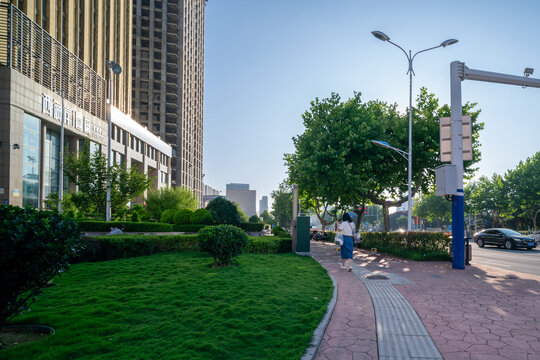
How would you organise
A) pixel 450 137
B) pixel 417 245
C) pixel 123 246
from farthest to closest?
pixel 417 245
pixel 450 137
pixel 123 246

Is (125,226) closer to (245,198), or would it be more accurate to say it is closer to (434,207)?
(434,207)

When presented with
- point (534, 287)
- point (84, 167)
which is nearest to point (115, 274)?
point (534, 287)

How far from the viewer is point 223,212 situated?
23.0 metres

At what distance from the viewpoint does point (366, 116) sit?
22328mm

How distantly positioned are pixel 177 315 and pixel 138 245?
743cm

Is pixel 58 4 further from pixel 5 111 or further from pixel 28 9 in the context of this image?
pixel 5 111

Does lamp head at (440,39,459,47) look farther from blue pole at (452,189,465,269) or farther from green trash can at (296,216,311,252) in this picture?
green trash can at (296,216,311,252)

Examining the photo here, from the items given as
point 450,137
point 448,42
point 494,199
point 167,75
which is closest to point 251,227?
point 448,42

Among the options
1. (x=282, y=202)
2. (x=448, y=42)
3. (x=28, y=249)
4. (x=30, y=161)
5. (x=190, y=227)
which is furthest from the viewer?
(x=282, y=202)

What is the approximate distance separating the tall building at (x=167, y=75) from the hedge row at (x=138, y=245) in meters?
53.9

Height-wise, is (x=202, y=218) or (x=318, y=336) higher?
(x=202, y=218)

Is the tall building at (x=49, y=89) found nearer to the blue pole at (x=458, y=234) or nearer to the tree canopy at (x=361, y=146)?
the tree canopy at (x=361, y=146)

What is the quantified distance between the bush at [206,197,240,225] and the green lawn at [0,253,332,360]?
1418 centimetres

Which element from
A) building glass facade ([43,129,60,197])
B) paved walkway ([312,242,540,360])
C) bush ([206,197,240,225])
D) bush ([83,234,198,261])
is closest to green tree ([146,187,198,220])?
building glass facade ([43,129,60,197])
